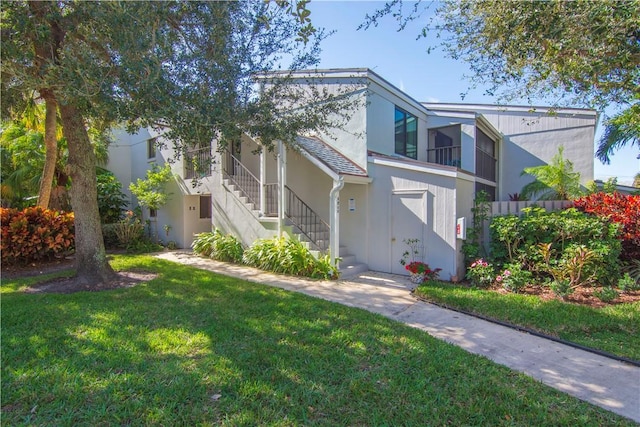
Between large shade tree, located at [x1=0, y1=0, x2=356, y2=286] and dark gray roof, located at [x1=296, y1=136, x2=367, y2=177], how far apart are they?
2.04 meters

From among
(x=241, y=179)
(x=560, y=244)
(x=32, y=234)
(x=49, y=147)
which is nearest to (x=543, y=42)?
(x=560, y=244)

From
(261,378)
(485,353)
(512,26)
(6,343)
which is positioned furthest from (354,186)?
(6,343)

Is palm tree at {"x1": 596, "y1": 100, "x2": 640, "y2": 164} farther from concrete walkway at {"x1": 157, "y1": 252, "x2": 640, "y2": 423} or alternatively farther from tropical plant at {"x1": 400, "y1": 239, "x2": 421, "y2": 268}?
concrete walkway at {"x1": 157, "y1": 252, "x2": 640, "y2": 423}

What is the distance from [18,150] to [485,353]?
54.2 ft

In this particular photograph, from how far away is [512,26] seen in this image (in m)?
5.08

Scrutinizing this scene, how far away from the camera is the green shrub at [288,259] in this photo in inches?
332

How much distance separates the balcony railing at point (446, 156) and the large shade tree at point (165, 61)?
848 centimetres

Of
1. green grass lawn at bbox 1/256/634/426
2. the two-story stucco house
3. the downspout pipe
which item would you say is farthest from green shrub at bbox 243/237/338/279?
green grass lawn at bbox 1/256/634/426

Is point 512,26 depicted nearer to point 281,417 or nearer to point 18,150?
point 281,417

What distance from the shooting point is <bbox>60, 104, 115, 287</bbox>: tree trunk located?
6953 millimetres

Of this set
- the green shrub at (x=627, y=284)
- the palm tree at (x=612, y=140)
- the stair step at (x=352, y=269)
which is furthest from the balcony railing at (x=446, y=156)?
the green shrub at (x=627, y=284)

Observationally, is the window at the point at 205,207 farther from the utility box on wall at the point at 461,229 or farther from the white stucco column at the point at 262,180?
the utility box on wall at the point at 461,229

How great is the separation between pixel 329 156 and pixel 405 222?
9.01 ft

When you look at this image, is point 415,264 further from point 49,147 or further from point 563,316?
point 49,147
